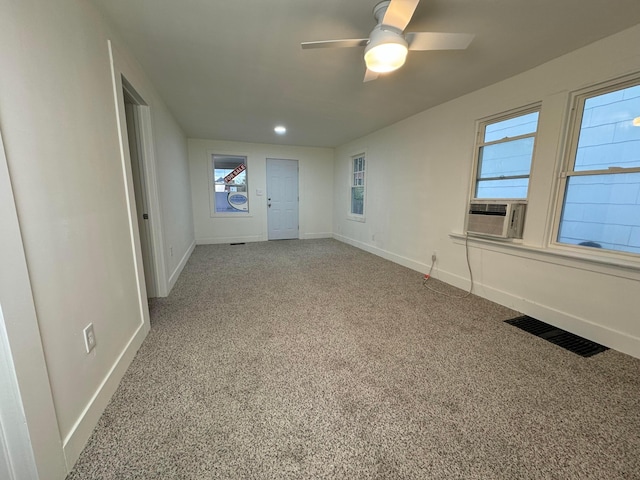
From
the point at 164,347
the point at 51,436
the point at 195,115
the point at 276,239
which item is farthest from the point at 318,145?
the point at 51,436

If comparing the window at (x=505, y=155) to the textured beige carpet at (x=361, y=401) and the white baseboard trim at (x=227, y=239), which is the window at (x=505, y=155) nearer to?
the textured beige carpet at (x=361, y=401)

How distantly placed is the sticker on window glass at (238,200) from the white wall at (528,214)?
321 cm

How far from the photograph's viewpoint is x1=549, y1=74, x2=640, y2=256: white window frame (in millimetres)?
1878

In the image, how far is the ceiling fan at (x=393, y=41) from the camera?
4.91ft

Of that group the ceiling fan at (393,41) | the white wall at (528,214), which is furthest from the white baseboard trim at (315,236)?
the ceiling fan at (393,41)

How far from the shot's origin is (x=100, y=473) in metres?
1.03

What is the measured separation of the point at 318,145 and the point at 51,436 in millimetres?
5889

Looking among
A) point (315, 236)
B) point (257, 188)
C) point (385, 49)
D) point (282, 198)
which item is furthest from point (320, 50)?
point (315, 236)

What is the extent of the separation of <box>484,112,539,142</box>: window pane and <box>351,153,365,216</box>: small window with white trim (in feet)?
8.60

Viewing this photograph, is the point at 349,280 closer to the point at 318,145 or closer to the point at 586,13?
the point at 586,13

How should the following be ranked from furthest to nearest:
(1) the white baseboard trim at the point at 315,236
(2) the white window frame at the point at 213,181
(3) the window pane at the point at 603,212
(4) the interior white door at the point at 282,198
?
(1) the white baseboard trim at the point at 315,236 → (4) the interior white door at the point at 282,198 → (2) the white window frame at the point at 213,181 → (3) the window pane at the point at 603,212

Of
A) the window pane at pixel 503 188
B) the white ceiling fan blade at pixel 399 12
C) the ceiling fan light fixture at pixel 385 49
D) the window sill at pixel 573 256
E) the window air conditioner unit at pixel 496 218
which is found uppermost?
the white ceiling fan blade at pixel 399 12

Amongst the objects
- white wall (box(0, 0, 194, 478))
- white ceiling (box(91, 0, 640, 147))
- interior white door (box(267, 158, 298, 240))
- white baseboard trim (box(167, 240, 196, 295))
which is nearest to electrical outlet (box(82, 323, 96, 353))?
white wall (box(0, 0, 194, 478))

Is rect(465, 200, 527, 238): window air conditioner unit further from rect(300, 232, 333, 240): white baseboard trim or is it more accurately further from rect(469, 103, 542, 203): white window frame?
rect(300, 232, 333, 240): white baseboard trim
